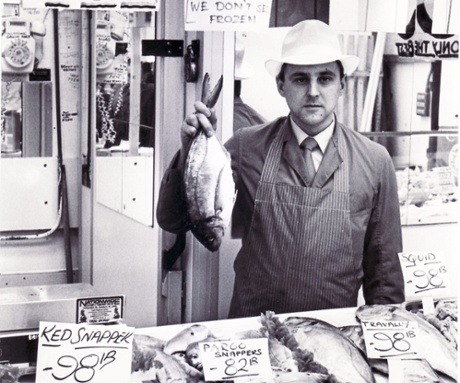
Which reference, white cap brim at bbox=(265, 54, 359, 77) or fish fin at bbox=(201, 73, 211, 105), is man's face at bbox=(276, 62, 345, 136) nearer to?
white cap brim at bbox=(265, 54, 359, 77)

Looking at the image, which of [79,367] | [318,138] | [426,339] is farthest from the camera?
[426,339]

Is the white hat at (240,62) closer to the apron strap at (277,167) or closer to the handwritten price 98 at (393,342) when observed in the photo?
the apron strap at (277,167)

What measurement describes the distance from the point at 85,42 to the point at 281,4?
24.2 inches

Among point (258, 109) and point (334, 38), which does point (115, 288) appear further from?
point (334, 38)

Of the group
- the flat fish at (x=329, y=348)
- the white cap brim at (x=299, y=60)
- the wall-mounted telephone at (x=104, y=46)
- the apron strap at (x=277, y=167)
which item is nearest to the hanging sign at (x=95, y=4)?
the wall-mounted telephone at (x=104, y=46)

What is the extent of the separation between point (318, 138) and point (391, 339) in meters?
0.71

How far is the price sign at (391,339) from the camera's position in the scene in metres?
2.87

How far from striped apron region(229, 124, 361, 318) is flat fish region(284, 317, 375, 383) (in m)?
0.08

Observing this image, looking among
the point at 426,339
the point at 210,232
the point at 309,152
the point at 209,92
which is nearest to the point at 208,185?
the point at 210,232

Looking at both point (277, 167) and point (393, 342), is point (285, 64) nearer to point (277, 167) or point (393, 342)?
point (277, 167)

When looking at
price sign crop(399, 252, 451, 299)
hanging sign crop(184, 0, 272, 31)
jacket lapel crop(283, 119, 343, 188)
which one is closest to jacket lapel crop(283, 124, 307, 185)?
jacket lapel crop(283, 119, 343, 188)

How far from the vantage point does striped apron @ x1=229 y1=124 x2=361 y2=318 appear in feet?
9.05

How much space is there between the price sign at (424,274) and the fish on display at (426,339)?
9 centimetres

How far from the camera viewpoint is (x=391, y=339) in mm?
2889
